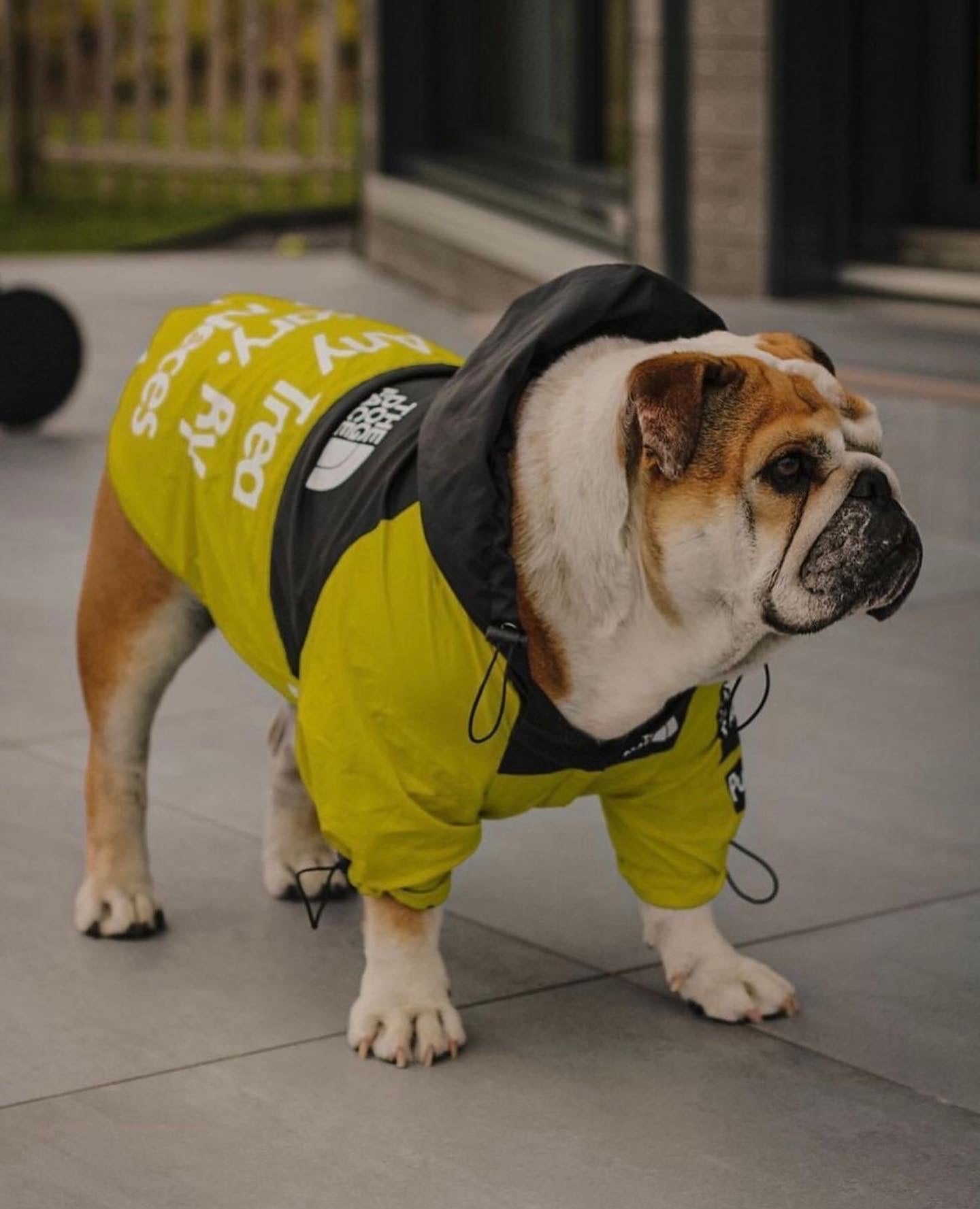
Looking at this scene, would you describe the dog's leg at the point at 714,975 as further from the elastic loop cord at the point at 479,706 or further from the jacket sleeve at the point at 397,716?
the elastic loop cord at the point at 479,706

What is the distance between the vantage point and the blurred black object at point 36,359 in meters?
9.11

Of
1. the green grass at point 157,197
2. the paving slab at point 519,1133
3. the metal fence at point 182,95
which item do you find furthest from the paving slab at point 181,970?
the metal fence at point 182,95

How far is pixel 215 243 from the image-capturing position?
16734 millimetres

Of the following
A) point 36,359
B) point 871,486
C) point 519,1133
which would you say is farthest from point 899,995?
point 36,359

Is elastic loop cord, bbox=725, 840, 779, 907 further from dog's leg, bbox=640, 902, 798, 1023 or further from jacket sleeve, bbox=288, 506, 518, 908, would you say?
jacket sleeve, bbox=288, 506, 518, 908

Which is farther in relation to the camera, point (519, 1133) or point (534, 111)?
point (534, 111)

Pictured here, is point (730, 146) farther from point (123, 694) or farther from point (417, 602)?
point (417, 602)

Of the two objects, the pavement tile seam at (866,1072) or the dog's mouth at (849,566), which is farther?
the pavement tile seam at (866,1072)

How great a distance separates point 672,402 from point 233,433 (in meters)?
1.07

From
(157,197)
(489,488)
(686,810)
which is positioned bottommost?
(686,810)

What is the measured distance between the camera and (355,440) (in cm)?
382

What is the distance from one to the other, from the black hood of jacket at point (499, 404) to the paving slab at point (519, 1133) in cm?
76

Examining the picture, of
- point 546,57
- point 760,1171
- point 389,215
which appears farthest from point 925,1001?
point 389,215

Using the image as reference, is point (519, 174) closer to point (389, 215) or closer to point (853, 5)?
point (389, 215)
